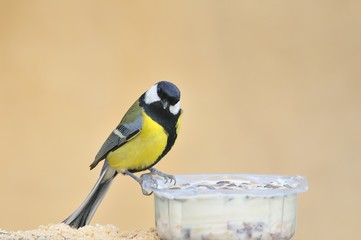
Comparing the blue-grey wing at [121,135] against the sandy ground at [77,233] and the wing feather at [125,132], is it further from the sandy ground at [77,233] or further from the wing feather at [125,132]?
the sandy ground at [77,233]

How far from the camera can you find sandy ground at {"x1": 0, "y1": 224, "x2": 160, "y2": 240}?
68.2 inches

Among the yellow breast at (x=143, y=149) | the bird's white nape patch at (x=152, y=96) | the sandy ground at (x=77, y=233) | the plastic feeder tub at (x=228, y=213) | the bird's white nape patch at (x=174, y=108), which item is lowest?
the sandy ground at (x=77, y=233)

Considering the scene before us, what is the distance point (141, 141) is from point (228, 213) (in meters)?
0.53

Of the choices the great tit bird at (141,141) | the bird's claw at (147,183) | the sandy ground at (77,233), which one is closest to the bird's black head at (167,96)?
the great tit bird at (141,141)

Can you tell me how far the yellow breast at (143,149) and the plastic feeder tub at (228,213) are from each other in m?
0.37

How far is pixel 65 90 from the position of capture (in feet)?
10.6

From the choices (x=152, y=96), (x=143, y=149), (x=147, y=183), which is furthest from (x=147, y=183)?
(x=152, y=96)

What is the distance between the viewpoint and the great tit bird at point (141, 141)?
6.76 feet

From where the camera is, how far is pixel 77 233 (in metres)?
1.83

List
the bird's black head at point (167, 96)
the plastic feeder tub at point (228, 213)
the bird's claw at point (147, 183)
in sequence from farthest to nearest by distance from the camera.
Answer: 1. the bird's black head at point (167, 96)
2. the bird's claw at point (147, 183)
3. the plastic feeder tub at point (228, 213)

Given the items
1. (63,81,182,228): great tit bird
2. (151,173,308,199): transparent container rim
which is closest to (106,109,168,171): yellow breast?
(63,81,182,228): great tit bird

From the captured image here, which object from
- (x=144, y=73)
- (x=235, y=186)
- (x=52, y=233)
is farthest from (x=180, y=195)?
(x=144, y=73)

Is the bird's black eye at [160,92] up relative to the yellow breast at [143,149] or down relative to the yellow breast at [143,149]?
up

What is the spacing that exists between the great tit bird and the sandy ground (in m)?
0.15
